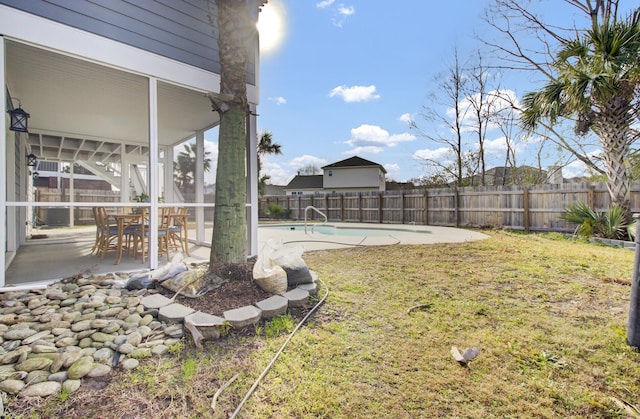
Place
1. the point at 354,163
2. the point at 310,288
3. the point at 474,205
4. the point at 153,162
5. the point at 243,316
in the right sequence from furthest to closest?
1. the point at 354,163
2. the point at 474,205
3. the point at 153,162
4. the point at 310,288
5. the point at 243,316

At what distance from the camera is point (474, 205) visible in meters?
11.4

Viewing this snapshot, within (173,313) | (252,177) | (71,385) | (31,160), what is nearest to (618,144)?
(252,177)

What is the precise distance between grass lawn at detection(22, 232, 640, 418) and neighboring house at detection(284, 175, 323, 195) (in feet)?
87.2

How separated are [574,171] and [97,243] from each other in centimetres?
1653

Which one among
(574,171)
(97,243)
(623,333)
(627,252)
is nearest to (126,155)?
(97,243)

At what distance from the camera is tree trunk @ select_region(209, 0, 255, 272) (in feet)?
10.9

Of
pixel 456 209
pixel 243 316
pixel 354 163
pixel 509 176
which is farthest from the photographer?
pixel 354 163

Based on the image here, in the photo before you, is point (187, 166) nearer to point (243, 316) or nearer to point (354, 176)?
point (243, 316)

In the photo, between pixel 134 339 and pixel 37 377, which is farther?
pixel 134 339

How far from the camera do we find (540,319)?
2730 millimetres

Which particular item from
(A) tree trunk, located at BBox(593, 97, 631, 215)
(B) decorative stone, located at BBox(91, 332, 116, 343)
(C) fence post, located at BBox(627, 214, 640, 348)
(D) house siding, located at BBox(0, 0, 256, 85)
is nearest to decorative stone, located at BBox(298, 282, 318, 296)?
(B) decorative stone, located at BBox(91, 332, 116, 343)

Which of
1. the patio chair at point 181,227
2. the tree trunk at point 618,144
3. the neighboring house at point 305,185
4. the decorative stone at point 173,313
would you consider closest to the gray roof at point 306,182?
the neighboring house at point 305,185

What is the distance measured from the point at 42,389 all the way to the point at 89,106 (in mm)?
5587

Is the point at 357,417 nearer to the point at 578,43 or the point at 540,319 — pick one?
the point at 540,319
